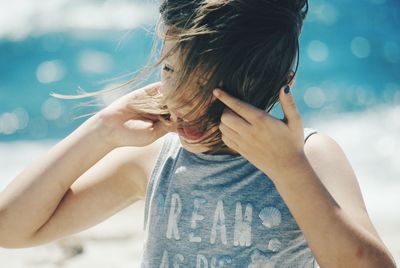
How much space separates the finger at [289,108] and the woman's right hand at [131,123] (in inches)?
17.7

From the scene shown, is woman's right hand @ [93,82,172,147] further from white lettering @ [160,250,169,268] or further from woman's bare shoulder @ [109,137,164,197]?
white lettering @ [160,250,169,268]

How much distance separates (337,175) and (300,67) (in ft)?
20.4

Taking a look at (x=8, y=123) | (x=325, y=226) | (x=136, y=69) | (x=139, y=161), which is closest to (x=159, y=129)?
(x=139, y=161)

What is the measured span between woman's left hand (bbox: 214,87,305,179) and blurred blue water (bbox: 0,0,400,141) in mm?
5264

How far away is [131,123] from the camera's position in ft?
6.32

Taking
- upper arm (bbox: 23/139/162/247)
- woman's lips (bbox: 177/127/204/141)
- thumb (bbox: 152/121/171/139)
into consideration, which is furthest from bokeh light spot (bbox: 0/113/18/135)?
woman's lips (bbox: 177/127/204/141)

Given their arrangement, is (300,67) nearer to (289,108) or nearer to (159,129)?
(159,129)

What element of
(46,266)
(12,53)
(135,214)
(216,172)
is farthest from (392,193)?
Answer: (12,53)

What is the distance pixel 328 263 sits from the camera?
1.48 meters

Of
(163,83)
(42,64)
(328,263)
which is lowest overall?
(328,263)

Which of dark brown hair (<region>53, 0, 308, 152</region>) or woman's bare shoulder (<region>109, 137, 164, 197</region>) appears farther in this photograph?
woman's bare shoulder (<region>109, 137, 164, 197</region>)

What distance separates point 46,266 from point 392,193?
2.73m

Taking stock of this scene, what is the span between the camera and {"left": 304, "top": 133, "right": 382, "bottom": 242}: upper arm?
1563 mm

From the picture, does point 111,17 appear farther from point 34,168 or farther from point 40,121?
point 34,168
